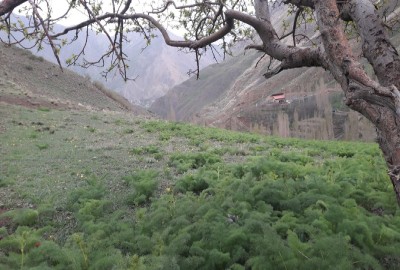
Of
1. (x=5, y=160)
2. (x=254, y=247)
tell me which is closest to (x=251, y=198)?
(x=254, y=247)

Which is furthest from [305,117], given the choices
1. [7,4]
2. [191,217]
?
[7,4]

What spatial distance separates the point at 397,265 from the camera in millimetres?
3916

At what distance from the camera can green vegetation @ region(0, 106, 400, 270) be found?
3.82m

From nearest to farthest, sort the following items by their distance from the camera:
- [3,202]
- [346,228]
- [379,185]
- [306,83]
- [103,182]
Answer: [346,228] < [379,185] < [3,202] < [103,182] < [306,83]

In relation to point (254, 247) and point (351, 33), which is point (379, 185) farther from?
point (254, 247)

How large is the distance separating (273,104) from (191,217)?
81.1 metres

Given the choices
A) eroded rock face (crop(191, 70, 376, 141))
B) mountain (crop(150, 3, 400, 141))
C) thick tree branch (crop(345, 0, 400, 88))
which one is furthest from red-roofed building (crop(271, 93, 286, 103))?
thick tree branch (crop(345, 0, 400, 88))

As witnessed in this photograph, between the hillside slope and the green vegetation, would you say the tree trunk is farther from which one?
the hillside slope

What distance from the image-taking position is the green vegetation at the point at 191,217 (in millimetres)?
3822

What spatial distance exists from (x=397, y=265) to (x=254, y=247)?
5.12 feet

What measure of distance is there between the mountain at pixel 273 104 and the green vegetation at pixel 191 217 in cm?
261

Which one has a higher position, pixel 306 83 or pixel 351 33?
pixel 306 83

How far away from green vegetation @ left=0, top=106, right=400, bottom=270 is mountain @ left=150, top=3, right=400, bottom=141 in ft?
8.55

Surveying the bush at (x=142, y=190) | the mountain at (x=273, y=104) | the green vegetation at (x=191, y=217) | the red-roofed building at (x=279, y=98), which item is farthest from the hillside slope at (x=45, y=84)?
the red-roofed building at (x=279, y=98)
